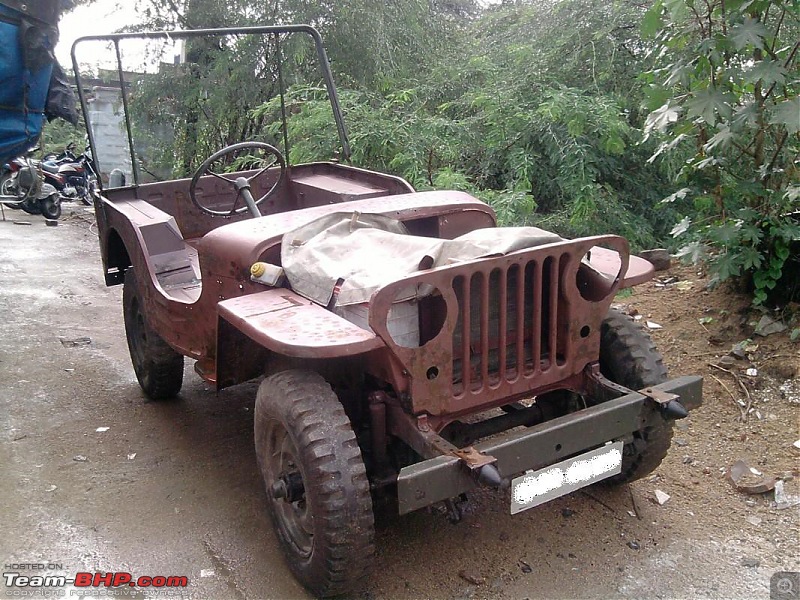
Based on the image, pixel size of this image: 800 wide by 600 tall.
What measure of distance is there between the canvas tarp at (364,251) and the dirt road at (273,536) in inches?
45.0

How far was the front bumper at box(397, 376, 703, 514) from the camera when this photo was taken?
2400 millimetres

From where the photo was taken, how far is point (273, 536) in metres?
3.25

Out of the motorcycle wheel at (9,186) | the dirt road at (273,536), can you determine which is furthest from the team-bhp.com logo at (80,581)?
the motorcycle wheel at (9,186)

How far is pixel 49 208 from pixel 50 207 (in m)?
0.03

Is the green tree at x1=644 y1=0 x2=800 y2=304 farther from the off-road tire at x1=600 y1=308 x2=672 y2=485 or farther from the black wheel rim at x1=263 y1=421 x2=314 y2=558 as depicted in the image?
the black wheel rim at x1=263 y1=421 x2=314 y2=558

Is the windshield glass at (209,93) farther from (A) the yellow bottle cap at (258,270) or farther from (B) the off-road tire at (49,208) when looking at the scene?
(A) the yellow bottle cap at (258,270)

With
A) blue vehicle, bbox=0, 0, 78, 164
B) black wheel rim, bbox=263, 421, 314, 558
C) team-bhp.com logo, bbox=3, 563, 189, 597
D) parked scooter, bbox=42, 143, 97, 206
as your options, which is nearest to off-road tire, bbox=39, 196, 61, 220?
parked scooter, bbox=42, 143, 97, 206

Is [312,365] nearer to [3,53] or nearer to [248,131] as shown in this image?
[3,53]

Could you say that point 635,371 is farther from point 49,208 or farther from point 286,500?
point 49,208

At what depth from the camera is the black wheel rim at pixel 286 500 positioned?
9.24 ft

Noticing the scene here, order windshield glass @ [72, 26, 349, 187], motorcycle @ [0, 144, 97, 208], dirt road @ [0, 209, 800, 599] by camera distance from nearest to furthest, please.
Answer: dirt road @ [0, 209, 800, 599], windshield glass @ [72, 26, 349, 187], motorcycle @ [0, 144, 97, 208]

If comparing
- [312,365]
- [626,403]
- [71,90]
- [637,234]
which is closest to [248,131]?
[71,90]

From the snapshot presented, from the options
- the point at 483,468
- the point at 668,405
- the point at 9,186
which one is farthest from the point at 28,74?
the point at 9,186

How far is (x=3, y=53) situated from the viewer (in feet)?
15.9
